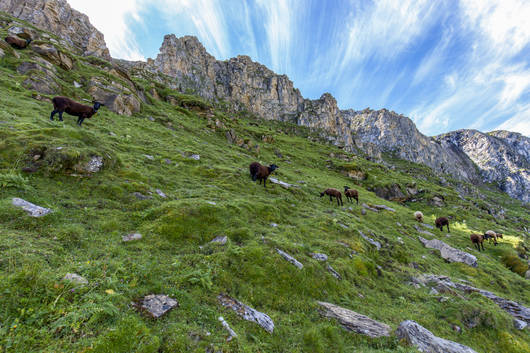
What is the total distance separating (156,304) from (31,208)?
5.96m

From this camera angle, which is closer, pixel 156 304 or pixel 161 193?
pixel 156 304

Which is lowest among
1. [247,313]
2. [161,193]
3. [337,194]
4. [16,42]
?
[247,313]


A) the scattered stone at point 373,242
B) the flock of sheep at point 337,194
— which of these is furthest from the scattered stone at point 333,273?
the flock of sheep at point 337,194

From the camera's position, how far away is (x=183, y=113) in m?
42.7

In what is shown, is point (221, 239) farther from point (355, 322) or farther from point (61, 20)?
point (61, 20)

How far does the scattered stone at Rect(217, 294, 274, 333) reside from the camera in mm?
5520

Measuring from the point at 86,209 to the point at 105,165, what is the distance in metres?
4.20

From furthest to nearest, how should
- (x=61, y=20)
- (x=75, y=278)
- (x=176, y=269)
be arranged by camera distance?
(x=61, y=20) < (x=176, y=269) < (x=75, y=278)

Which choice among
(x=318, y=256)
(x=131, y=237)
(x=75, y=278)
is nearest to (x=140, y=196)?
(x=131, y=237)

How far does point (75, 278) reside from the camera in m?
4.44

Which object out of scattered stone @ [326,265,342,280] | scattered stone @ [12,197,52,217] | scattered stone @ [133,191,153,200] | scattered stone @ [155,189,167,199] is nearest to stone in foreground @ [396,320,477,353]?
scattered stone @ [326,265,342,280]

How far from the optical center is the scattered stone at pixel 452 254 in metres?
16.6

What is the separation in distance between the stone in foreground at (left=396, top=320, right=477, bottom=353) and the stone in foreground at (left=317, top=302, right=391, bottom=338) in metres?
0.47

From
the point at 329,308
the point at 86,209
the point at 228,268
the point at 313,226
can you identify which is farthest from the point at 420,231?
the point at 86,209
